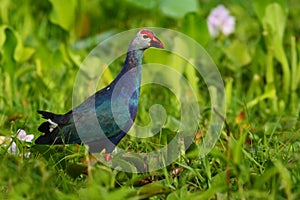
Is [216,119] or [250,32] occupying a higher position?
[250,32]

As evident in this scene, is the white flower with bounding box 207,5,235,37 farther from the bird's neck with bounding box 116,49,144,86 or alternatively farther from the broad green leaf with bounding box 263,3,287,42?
the bird's neck with bounding box 116,49,144,86

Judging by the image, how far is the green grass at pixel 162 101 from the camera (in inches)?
93.9

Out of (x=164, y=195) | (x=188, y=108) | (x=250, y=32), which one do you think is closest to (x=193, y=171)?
(x=164, y=195)

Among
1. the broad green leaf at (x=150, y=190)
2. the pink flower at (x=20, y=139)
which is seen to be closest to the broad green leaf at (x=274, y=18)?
the pink flower at (x=20, y=139)

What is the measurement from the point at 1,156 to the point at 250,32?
2.75 m

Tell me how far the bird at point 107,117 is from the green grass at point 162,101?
0.06 meters

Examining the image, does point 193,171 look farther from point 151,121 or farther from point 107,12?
point 107,12

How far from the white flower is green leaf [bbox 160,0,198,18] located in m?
0.13

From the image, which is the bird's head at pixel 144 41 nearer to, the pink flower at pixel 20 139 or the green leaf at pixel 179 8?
the pink flower at pixel 20 139

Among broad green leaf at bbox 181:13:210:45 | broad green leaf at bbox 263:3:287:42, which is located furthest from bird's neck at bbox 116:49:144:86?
broad green leaf at bbox 263:3:287:42

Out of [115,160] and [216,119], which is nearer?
[115,160]

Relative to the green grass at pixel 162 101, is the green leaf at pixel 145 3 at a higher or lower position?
higher

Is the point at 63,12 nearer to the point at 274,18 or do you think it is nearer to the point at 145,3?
the point at 145,3

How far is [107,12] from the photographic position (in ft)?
17.4
